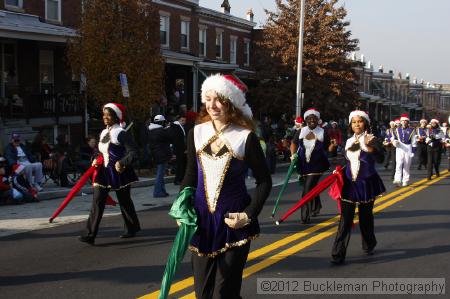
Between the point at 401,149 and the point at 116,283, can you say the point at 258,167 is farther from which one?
the point at 401,149

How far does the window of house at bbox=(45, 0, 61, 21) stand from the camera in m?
22.4

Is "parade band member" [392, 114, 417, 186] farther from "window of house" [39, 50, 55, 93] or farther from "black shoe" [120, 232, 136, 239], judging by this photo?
"window of house" [39, 50, 55, 93]

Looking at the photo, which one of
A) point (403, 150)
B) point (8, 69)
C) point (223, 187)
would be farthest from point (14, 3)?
point (223, 187)

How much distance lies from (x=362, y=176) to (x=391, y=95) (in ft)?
233

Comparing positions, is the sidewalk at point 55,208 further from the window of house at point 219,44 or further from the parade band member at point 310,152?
the window of house at point 219,44

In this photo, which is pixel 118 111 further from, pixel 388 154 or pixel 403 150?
pixel 388 154

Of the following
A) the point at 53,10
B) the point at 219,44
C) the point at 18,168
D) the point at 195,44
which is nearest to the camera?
the point at 18,168

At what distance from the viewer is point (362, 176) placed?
741 centimetres

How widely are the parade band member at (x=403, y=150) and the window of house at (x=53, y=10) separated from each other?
1355 cm

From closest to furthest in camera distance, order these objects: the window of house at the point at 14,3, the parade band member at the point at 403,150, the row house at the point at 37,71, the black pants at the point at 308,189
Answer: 1. the black pants at the point at 308,189
2. the parade band member at the point at 403,150
3. the row house at the point at 37,71
4. the window of house at the point at 14,3

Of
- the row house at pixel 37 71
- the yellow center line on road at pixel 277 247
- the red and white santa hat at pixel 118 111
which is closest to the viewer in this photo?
the yellow center line on road at pixel 277 247

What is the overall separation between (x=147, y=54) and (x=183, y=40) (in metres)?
14.0

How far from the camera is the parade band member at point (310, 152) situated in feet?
31.6

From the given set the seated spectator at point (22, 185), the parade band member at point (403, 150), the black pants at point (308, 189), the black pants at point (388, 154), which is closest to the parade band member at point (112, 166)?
the black pants at point (308, 189)
